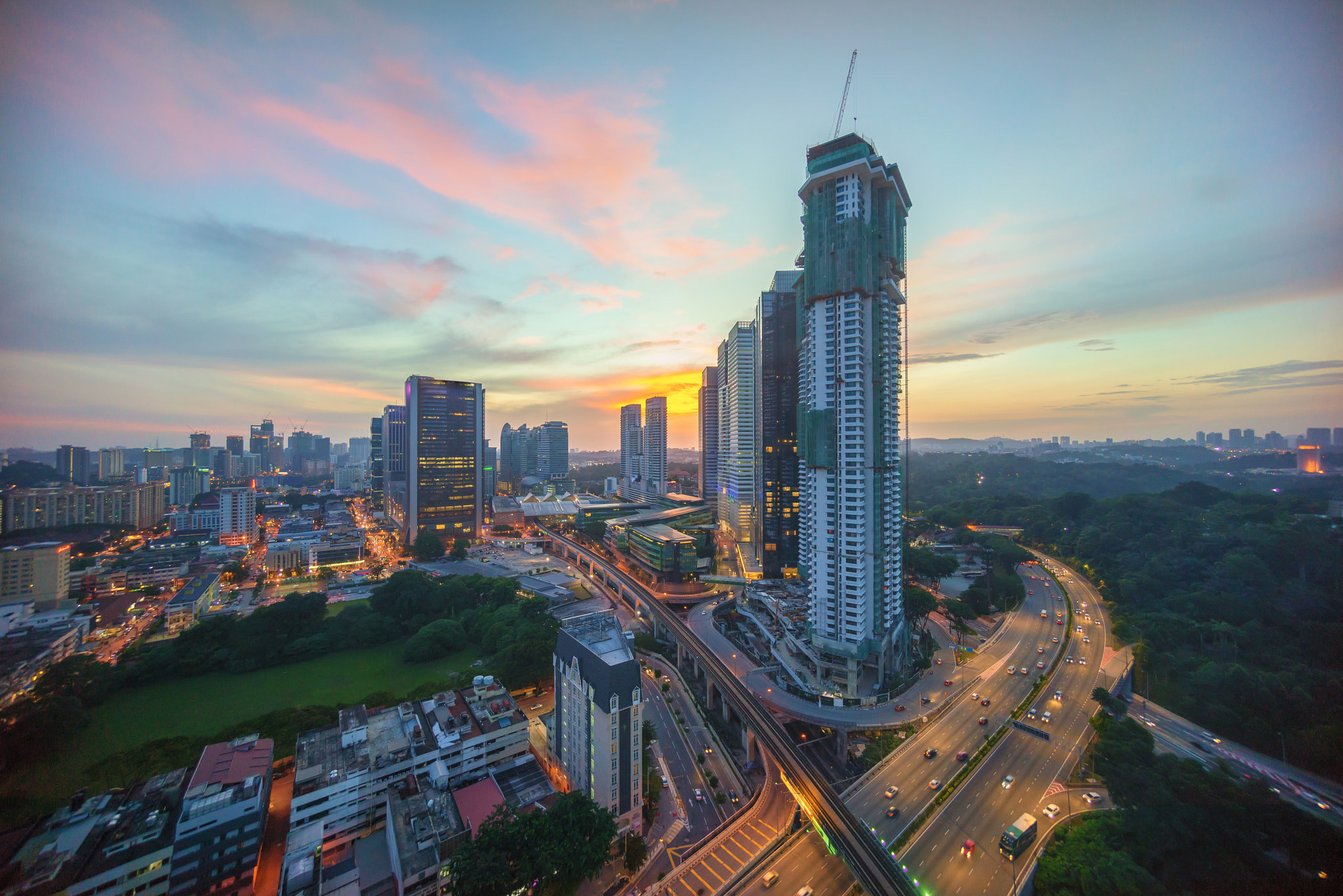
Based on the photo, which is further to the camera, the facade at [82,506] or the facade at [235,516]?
the facade at [235,516]

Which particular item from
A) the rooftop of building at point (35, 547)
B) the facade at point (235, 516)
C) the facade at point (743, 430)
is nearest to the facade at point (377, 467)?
the facade at point (235, 516)

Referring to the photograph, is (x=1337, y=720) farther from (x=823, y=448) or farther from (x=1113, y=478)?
(x=1113, y=478)

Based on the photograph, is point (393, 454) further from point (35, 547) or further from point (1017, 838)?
point (1017, 838)

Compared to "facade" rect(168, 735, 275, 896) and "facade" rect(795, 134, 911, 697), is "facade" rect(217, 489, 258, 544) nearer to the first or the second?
"facade" rect(168, 735, 275, 896)

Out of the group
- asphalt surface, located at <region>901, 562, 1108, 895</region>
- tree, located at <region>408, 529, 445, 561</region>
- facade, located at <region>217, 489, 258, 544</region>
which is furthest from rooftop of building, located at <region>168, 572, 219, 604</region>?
asphalt surface, located at <region>901, 562, 1108, 895</region>

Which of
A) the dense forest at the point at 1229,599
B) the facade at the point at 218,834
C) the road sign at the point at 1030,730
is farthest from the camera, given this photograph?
the road sign at the point at 1030,730

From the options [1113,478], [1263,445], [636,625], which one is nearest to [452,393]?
[636,625]

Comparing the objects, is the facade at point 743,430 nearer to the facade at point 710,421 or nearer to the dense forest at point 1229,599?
the facade at point 710,421
